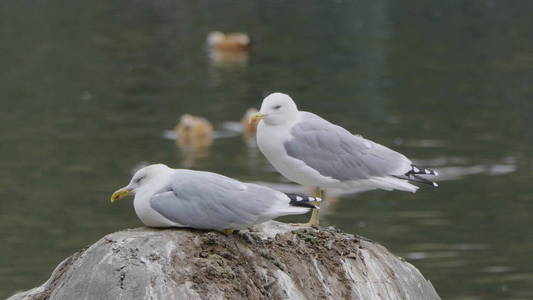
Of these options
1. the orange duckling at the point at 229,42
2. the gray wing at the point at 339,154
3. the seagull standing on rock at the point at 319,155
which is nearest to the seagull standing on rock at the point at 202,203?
the seagull standing on rock at the point at 319,155

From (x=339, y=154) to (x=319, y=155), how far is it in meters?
0.16

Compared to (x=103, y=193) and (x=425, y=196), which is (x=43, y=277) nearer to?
(x=103, y=193)

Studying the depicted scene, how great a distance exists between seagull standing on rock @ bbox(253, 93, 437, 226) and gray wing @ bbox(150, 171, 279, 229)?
3.28ft

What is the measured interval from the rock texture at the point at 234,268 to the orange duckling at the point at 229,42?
23.0 m

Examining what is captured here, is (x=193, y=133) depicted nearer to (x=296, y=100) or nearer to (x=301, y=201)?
(x=296, y=100)

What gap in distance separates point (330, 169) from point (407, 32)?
25798mm

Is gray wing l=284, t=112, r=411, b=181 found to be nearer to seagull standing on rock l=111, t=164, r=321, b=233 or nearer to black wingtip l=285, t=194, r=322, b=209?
black wingtip l=285, t=194, r=322, b=209

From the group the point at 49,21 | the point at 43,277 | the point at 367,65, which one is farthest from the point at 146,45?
the point at 43,277

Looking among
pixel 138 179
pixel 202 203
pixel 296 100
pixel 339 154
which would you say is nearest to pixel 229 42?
pixel 296 100

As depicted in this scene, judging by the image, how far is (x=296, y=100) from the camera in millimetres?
24734

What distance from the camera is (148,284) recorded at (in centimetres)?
679

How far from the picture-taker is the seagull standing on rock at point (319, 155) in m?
8.29

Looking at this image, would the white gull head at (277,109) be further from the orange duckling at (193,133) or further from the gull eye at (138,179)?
the orange duckling at (193,133)

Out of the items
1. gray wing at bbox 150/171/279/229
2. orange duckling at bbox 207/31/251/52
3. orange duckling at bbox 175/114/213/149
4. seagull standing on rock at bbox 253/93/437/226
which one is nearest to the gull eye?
gray wing at bbox 150/171/279/229
